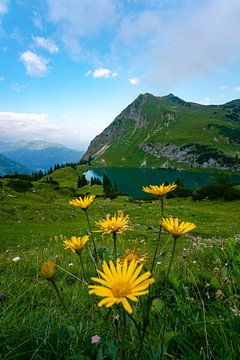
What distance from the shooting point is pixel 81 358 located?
1.74m

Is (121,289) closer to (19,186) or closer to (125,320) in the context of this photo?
(125,320)

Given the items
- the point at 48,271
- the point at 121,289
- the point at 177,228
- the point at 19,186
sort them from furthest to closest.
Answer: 1. the point at 19,186
2. the point at 177,228
3. the point at 48,271
4. the point at 121,289

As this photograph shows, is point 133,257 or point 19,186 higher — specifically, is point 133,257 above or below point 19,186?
above

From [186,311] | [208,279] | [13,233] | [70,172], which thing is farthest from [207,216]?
[70,172]

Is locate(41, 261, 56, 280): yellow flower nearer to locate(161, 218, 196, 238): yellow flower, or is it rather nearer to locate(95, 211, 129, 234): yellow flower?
locate(95, 211, 129, 234): yellow flower

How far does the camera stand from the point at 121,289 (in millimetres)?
1395

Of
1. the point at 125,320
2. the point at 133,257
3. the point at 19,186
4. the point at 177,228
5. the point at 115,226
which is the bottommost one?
the point at 19,186

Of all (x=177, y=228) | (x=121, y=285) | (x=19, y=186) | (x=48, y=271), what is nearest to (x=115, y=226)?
(x=177, y=228)

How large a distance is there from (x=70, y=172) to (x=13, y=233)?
495 feet

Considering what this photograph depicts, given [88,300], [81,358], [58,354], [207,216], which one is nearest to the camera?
[81,358]

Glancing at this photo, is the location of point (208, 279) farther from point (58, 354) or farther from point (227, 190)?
point (227, 190)

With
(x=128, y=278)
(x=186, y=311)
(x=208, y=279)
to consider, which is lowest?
(x=208, y=279)

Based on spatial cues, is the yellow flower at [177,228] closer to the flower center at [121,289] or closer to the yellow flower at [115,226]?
the yellow flower at [115,226]

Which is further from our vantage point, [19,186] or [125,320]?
[19,186]
